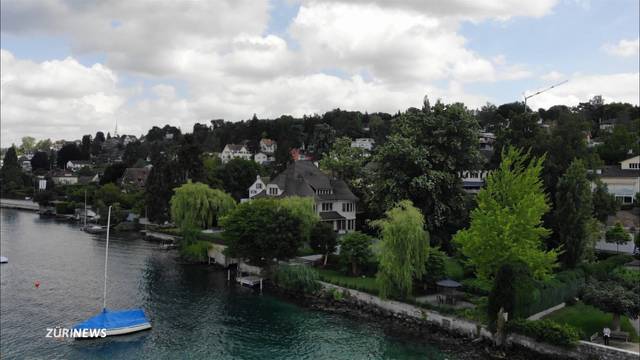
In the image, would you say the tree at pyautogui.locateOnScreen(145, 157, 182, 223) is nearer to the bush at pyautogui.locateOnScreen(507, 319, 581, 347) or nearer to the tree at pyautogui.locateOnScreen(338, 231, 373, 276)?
the tree at pyautogui.locateOnScreen(338, 231, 373, 276)

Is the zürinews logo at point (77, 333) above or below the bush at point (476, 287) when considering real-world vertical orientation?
below

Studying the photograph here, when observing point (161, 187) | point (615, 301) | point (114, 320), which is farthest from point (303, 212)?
point (161, 187)

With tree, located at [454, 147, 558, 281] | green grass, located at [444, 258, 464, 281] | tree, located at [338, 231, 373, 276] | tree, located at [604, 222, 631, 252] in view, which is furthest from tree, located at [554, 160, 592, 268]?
tree, located at [338, 231, 373, 276]

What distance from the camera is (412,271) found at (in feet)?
119

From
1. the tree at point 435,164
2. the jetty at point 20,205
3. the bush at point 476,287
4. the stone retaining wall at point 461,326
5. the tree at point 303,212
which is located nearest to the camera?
the stone retaining wall at point 461,326

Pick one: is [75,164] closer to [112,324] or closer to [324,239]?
[324,239]

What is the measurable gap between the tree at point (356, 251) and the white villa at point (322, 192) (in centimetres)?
1757

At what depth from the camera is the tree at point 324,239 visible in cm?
4622

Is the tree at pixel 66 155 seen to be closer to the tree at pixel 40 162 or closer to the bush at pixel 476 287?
the tree at pixel 40 162

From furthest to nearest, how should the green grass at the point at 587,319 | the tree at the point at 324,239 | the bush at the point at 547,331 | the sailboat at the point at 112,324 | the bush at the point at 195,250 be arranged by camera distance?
the bush at the point at 195,250 → the tree at the point at 324,239 → the sailboat at the point at 112,324 → the green grass at the point at 587,319 → the bush at the point at 547,331

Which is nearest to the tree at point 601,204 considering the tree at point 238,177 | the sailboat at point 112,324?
the sailboat at point 112,324

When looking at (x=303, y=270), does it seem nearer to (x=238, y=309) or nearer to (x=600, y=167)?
(x=238, y=309)

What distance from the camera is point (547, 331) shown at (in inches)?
1130

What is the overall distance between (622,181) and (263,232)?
53801mm
